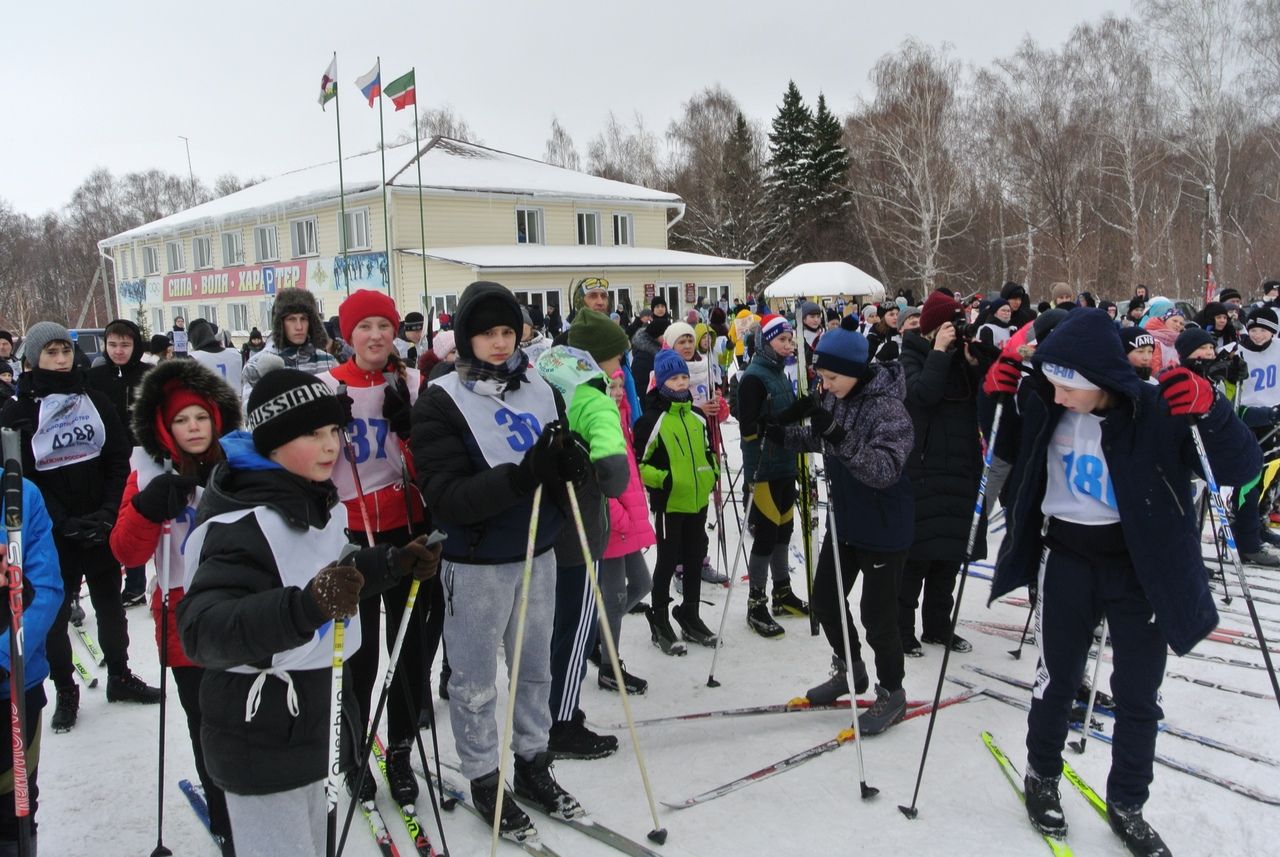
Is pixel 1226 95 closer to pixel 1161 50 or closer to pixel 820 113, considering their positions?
pixel 1161 50

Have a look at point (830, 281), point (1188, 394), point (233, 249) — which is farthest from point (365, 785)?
point (233, 249)

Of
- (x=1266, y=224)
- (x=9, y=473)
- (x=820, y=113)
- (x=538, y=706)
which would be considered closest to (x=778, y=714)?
(x=538, y=706)

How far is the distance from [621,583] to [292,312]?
7.65ft

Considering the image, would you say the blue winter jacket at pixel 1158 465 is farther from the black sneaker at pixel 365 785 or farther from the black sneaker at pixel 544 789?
the black sneaker at pixel 365 785

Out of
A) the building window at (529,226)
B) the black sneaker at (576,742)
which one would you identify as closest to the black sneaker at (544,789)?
the black sneaker at (576,742)

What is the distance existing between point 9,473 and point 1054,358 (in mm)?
3452

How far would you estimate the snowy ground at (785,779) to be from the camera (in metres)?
3.06

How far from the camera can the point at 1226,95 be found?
Answer: 28016 mm

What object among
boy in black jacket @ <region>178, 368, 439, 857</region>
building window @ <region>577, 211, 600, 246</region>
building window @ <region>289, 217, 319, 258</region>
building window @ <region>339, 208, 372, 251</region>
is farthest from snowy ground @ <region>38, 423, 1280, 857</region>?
building window @ <region>289, 217, 319, 258</region>

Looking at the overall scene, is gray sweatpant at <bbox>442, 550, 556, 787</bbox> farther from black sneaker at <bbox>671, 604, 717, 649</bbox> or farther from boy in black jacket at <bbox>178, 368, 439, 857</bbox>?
black sneaker at <bbox>671, 604, 717, 649</bbox>

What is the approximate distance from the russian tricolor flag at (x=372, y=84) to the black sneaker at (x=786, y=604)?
20669 mm

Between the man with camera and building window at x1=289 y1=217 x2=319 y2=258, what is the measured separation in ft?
92.9

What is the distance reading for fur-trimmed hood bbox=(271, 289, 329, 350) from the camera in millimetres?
4523

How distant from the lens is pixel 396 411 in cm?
356
